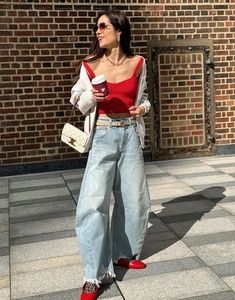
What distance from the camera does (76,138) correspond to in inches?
128

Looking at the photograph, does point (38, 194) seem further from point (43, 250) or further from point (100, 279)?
point (100, 279)

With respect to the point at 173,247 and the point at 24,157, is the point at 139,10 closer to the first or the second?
the point at 24,157

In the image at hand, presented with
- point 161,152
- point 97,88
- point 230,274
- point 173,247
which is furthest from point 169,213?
point 161,152

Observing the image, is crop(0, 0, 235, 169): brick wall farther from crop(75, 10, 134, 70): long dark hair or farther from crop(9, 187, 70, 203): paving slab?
crop(75, 10, 134, 70): long dark hair

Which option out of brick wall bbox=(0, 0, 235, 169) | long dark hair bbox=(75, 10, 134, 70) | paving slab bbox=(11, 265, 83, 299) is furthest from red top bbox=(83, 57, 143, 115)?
brick wall bbox=(0, 0, 235, 169)

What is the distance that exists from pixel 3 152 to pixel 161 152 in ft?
8.37

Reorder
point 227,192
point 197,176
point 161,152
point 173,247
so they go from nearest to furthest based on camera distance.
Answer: point 173,247, point 227,192, point 197,176, point 161,152

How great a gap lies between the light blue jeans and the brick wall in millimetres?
3880

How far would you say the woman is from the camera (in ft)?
10.2

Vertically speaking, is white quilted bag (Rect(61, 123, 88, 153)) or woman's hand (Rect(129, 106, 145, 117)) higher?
woman's hand (Rect(129, 106, 145, 117))

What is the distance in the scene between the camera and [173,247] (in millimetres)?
3922

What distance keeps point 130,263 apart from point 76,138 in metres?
1.06

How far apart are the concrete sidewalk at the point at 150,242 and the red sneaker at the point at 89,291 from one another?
0.31 feet

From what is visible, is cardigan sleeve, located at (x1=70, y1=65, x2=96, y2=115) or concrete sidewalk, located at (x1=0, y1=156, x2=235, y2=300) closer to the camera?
cardigan sleeve, located at (x1=70, y1=65, x2=96, y2=115)
